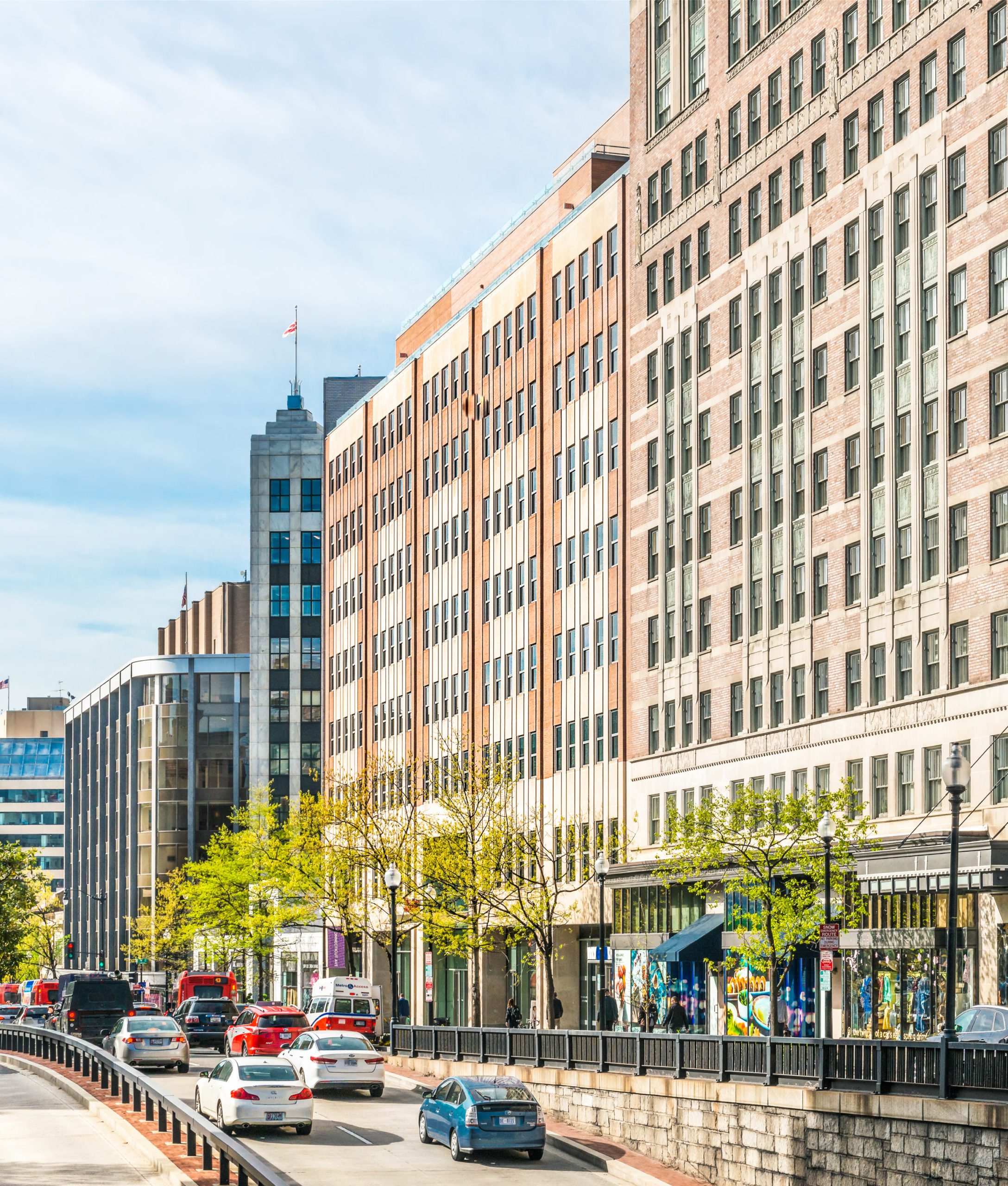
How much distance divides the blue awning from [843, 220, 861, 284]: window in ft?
68.1

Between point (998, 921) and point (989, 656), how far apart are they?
6.86m

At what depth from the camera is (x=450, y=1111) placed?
3844cm

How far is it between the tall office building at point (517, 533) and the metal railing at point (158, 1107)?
2136 cm

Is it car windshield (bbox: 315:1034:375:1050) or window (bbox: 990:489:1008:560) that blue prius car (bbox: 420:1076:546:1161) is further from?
window (bbox: 990:489:1008:560)

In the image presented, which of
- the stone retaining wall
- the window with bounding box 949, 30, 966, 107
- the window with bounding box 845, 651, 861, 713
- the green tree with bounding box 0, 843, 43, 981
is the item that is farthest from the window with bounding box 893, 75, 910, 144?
the green tree with bounding box 0, 843, 43, 981

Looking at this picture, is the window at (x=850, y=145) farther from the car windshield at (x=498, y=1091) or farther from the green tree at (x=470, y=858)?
the car windshield at (x=498, y=1091)

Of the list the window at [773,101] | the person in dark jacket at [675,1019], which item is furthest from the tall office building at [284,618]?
Answer: the person in dark jacket at [675,1019]

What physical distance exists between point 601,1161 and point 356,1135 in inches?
231

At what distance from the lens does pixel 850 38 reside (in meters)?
59.8

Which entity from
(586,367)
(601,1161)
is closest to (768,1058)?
(601,1161)

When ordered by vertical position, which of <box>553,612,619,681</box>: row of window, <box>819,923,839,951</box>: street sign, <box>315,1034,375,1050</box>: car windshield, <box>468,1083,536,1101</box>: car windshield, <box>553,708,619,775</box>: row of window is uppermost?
<box>553,612,619,681</box>: row of window

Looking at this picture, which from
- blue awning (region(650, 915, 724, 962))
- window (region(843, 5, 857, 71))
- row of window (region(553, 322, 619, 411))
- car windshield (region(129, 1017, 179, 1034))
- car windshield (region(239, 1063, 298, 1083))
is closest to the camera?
car windshield (region(239, 1063, 298, 1083))

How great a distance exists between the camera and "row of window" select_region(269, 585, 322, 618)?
145000mm

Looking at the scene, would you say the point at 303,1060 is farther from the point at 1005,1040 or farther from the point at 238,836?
the point at 238,836
